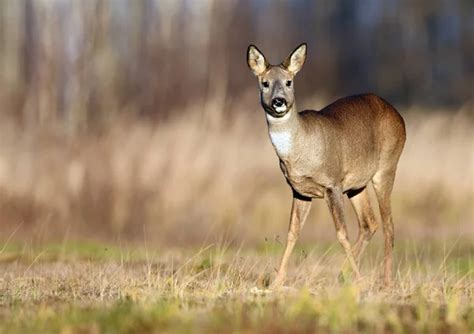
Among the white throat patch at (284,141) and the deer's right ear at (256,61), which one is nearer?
the white throat patch at (284,141)

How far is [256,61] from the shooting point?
9.72 meters

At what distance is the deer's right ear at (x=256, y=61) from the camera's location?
9.66 metres

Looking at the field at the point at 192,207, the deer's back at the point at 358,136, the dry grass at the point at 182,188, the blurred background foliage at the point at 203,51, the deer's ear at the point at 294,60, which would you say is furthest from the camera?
the blurred background foliage at the point at 203,51

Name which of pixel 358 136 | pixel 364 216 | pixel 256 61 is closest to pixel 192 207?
pixel 364 216

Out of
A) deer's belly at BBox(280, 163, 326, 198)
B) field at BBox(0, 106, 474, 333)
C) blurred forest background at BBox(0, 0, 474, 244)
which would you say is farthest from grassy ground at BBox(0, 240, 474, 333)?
blurred forest background at BBox(0, 0, 474, 244)

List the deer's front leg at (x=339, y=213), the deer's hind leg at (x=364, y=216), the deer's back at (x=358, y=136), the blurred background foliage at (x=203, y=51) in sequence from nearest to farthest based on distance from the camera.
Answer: the deer's front leg at (x=339, y=213), the deer's back at (x=358, y=136), the deer's hind leg at (x=364, y=216), the blurred background foliage at (x=203, y=51)

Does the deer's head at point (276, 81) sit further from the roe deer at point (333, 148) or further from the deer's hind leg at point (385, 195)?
the deer's hind leg at point (385, 195)

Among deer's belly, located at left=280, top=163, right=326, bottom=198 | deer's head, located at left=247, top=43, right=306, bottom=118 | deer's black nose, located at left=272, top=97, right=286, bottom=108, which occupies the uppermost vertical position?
deer's head, located at left=247, top=43, right=306, bottom=118

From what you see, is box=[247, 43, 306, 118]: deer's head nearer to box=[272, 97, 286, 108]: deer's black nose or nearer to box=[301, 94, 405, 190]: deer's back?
box=[272, 97, 286, 108]: deer's black nose

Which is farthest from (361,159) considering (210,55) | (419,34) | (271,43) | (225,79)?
(419,34)

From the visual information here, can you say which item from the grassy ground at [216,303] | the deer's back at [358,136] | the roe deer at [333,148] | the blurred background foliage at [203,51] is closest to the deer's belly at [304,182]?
the roe deer at [333,148]

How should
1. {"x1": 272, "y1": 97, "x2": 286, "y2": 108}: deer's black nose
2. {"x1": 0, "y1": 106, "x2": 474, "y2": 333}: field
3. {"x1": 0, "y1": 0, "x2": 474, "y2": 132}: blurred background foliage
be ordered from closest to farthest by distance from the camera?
{"x1": 272, "y1": 97, "x2": 286, "y2": 108}: deer's black nose, {"x1": 0, "y1": 106, "x2": 474, "y2": 333}: field, {"x1": 0, "y1": 0, "x2": 474, "y2": 132}: blurred background foliage

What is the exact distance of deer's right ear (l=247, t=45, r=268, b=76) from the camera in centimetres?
966

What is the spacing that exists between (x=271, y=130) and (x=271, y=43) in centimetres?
2955
